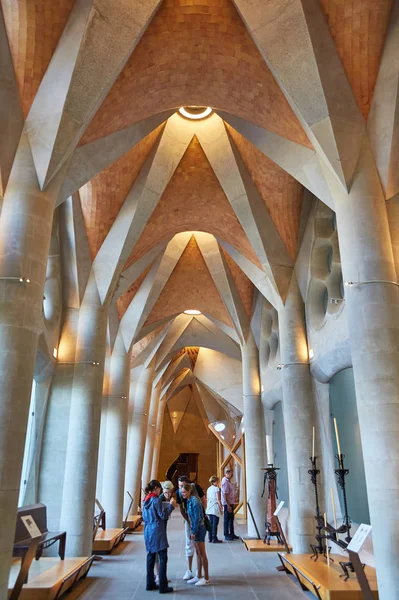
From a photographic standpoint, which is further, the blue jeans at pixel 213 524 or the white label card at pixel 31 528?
the blue jeans at pixel 213 524

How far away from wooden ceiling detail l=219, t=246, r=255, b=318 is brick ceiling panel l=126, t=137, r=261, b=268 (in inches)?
89.3

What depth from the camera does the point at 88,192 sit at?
33.2 ft

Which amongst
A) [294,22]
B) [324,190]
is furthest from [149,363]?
[294,22]

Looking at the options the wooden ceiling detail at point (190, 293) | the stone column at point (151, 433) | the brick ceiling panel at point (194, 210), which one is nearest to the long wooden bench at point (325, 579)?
the brick ceiling panel at point (194, 210)

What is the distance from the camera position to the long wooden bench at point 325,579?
5.28m

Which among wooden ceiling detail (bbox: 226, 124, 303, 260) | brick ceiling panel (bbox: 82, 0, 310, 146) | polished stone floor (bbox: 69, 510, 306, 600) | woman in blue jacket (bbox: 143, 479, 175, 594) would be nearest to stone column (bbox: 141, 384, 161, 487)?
polished stone floor (bbox: 69, 510, 306, 600)

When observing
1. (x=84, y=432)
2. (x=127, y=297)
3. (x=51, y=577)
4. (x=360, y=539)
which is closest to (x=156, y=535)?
(x=51, y=577)

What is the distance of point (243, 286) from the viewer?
1534 centimetres

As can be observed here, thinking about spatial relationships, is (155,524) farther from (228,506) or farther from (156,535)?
(228,506)

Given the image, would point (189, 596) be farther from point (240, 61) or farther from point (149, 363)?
point (149, 363)

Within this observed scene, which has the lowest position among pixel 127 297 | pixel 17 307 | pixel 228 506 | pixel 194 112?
pixel 228 506

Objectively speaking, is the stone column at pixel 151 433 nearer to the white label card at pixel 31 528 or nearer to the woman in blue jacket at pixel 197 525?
the woman in blue jacket at pixel 197 525

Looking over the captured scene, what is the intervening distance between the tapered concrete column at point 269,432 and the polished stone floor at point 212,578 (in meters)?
3.56

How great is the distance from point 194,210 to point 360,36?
21.9 feet
